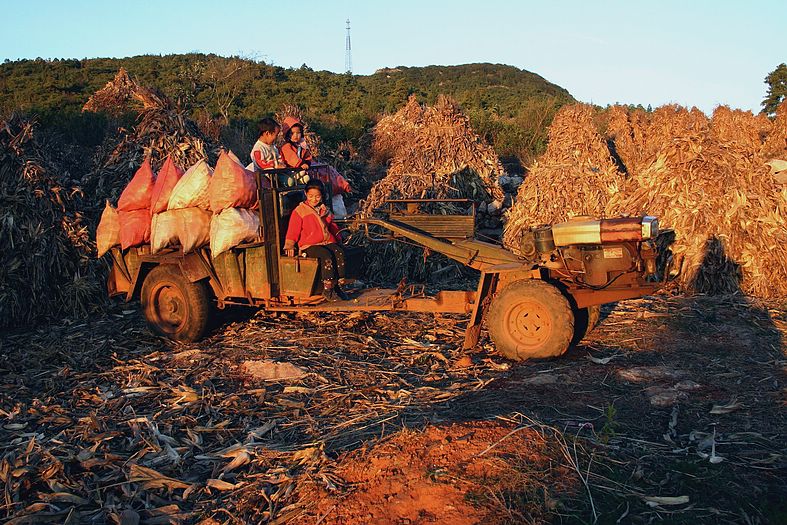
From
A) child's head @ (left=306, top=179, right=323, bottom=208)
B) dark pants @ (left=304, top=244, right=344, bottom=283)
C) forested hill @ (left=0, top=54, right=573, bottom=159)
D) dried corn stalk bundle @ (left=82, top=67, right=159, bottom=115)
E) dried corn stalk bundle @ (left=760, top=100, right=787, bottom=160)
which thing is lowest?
dark pants @ (left=304, top=244, right=344, bottom=283)

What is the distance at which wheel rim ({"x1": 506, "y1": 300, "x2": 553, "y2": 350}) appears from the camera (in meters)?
6.70

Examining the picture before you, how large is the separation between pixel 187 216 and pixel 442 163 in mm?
7275

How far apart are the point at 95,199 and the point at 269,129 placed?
206 inches

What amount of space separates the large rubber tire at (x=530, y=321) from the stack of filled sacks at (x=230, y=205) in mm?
2945

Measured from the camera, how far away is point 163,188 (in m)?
8.11

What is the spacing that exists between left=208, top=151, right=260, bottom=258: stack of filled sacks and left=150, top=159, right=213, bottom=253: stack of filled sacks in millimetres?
279

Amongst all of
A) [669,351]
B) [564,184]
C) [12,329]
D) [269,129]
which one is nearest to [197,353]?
[269,129]

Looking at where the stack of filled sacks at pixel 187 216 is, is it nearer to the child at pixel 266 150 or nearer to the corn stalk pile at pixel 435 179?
the child at pixel 266 150

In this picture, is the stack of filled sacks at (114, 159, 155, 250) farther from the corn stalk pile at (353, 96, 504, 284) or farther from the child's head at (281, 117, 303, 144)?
the corn stalk pile at (353, 96, 504, 284)

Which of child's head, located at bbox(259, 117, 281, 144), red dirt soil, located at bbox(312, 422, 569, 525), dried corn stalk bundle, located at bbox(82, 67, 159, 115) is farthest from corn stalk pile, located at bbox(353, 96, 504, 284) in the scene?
A: dried corn stalk bundle, located at bbox(82, 67, 159, 115)

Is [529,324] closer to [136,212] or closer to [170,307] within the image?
[170,307]

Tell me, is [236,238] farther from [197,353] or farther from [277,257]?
[197,353]

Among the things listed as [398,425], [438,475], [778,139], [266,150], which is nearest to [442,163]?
[266,150]

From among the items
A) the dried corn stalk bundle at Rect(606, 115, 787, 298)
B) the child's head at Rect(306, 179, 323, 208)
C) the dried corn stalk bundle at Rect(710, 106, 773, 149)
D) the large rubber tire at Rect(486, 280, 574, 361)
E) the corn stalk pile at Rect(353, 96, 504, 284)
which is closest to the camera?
the large rubber tire at Rect(486, 280, 574, 361)
